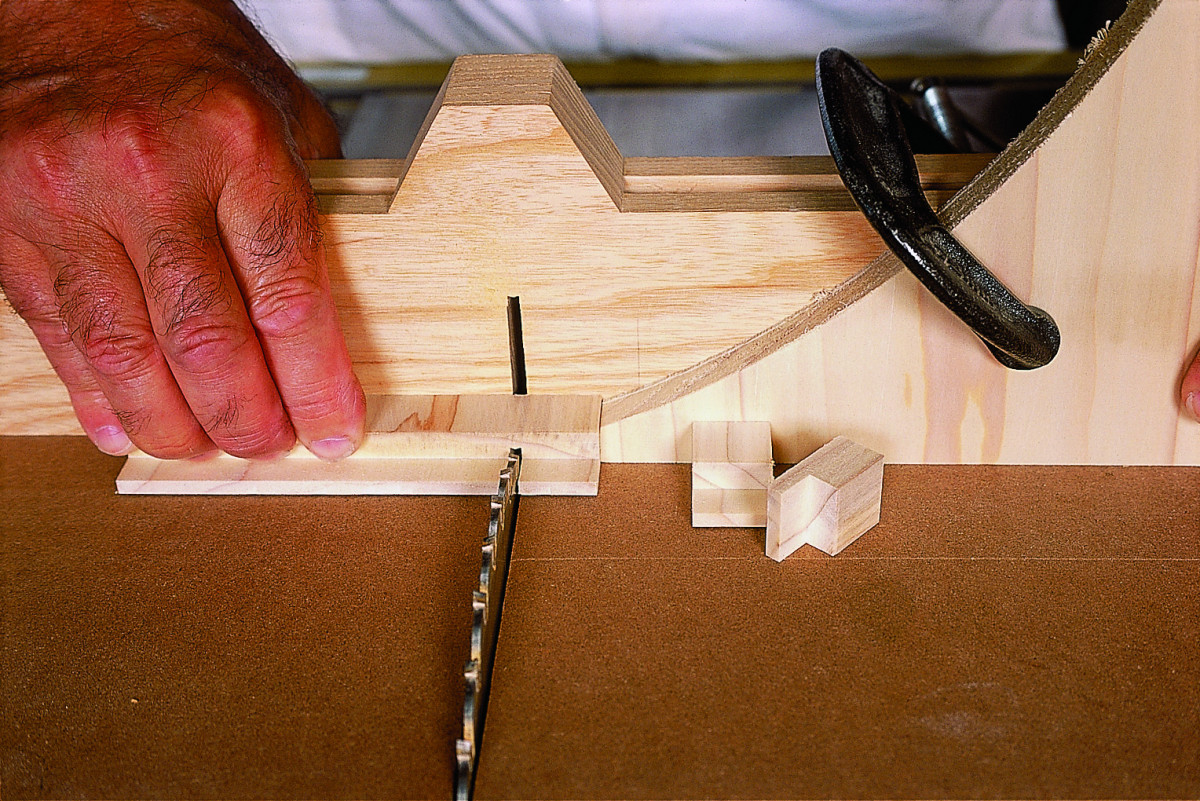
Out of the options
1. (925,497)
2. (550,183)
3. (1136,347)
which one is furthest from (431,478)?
(1136,347)

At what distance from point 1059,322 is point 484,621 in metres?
0.45

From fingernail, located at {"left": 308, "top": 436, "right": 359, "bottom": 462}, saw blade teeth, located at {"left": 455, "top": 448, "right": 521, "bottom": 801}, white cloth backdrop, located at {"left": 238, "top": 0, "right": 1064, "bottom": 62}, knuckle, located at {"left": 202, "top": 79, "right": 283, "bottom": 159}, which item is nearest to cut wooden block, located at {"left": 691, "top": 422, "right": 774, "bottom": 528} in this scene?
saw blade teeth, located at {"left": 455, "top": 448, "right": 521, "bottom": 801}

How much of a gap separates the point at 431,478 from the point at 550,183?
0.24 metres

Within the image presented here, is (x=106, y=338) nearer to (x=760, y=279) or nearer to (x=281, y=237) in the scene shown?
(x=281, y=237)

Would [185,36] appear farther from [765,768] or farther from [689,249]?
[765,768]

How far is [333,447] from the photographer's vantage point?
72 centimetres

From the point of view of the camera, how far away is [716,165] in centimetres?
70

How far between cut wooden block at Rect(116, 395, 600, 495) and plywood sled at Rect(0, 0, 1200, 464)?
0.08 feet

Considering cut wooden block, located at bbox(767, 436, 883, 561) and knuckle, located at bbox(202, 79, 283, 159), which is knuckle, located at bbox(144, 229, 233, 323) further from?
cut wooden block, located at bbox(767, 436, 883, 561)

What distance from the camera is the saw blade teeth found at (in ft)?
1.67

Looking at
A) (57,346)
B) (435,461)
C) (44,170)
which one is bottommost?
(435,461)

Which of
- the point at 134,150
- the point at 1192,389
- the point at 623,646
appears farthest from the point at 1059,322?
the point at 134,150

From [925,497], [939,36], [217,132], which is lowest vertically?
[925,497]

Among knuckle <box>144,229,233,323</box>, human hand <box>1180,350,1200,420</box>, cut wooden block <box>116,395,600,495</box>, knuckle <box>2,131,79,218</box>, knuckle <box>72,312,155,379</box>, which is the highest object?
knuckle <box>2,131,79,218</box>
